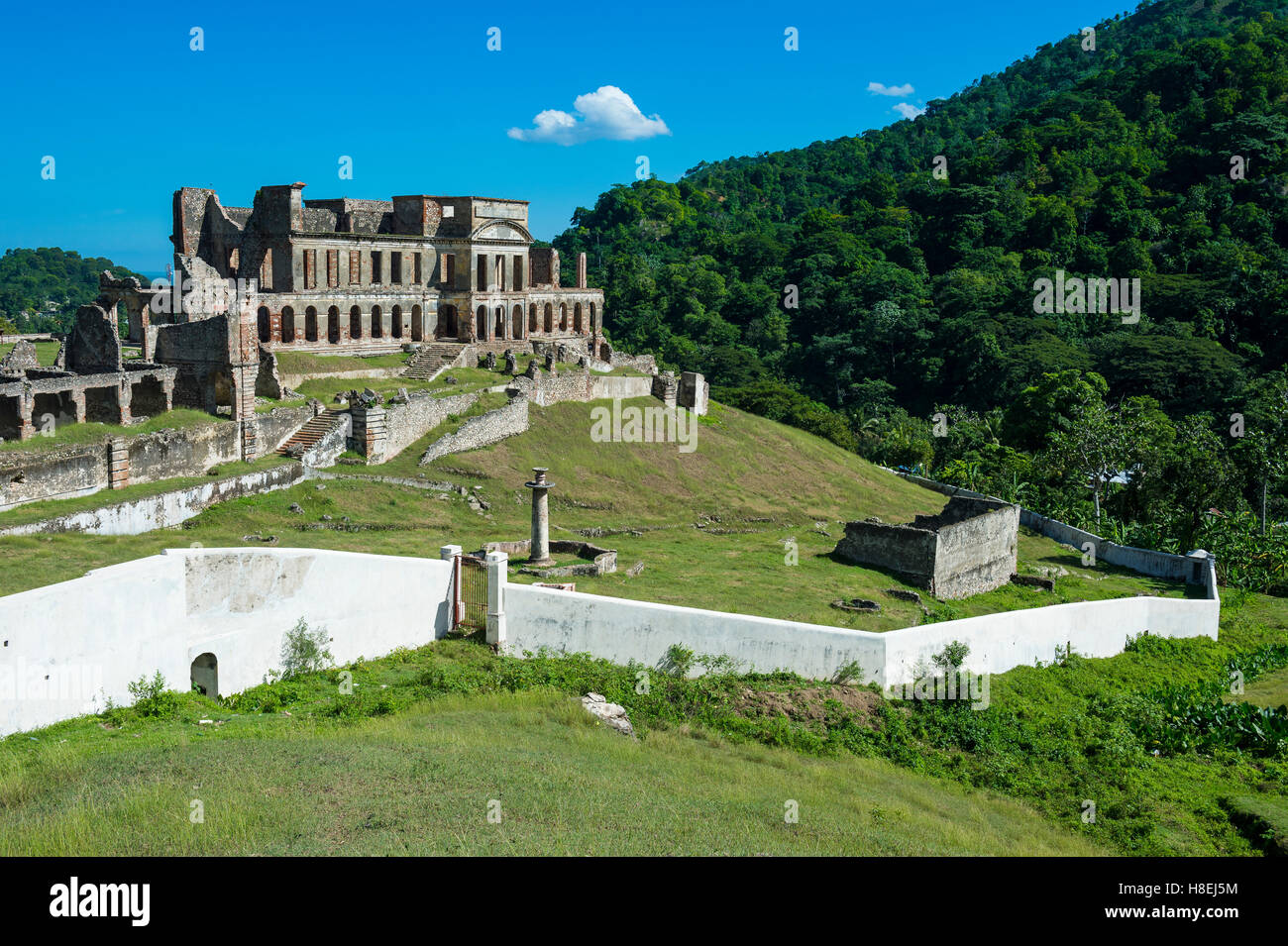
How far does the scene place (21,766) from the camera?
12688mm

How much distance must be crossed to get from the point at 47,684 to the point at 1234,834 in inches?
650

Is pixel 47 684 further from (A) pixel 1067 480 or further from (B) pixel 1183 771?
(A) pixel 1067 480

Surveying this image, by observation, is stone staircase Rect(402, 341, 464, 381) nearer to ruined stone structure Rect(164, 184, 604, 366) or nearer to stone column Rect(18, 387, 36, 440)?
ruined stone structure Rect(164, 184, 604, 366)

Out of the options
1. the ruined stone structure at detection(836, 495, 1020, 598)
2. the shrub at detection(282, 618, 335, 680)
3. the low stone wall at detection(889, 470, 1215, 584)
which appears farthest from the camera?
the low stone wall at detection(889, 470, 1215, 584)

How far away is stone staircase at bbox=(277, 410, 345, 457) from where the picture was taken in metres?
31.9

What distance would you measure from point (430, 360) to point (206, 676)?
27.7m

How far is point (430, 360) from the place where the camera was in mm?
43156

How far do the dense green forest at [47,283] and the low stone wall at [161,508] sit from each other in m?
79.3

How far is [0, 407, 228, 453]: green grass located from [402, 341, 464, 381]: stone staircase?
413 inches

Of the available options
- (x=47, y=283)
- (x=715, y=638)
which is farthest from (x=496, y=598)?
(x=47, y=283)

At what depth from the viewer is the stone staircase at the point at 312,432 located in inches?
1257

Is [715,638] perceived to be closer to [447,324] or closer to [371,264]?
[371,264]

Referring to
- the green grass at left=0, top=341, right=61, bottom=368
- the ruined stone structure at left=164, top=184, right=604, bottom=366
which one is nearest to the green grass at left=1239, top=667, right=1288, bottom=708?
the ruined stone structure at left=164, top=184, right=604, bottom=366
